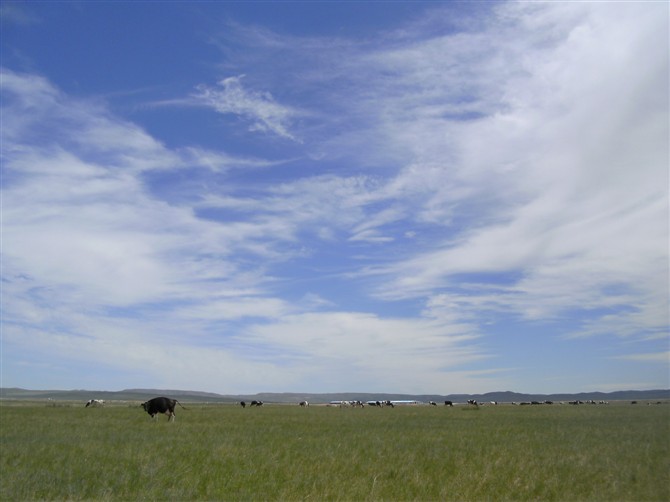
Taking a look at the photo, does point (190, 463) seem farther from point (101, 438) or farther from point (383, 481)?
point (101, 438)

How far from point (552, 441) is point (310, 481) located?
14.3 meters

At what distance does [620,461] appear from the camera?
15.3 m

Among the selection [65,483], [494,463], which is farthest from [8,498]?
[494,463]

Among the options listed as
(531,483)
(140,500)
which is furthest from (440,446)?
(140,500)

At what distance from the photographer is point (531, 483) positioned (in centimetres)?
1193

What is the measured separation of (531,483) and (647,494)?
2.36 meters

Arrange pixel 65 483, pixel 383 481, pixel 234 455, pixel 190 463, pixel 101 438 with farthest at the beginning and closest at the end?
1. pixel 101 438
2. pixel 234 455
3. pixel 190 463
4. pixel 383 481
5. pixel 65 483

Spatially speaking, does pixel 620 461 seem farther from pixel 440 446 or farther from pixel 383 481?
pixel 383 481

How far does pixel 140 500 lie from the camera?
9758 mm

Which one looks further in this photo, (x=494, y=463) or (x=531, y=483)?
(x=494, y=463)

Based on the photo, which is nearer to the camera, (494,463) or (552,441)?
(494,463)

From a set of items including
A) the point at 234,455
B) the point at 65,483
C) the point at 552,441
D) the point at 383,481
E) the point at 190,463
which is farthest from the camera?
the point at 552,441

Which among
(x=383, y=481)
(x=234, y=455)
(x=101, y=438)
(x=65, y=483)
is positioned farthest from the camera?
(x=101, y=438)

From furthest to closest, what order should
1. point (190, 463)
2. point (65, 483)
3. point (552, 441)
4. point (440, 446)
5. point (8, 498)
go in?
point (552, 441), point (440, 446), point (190, 463), point (65, 483), point (8, 498)
